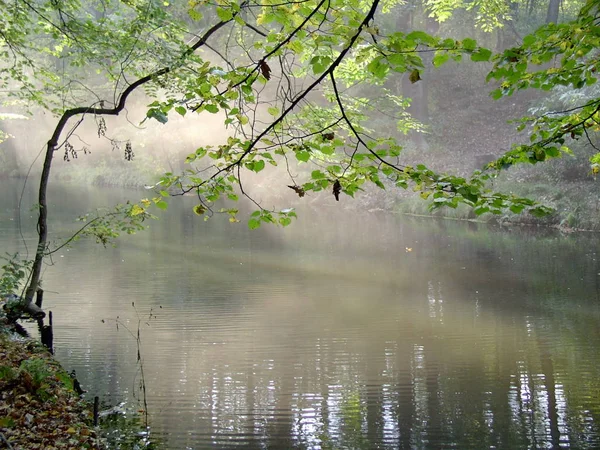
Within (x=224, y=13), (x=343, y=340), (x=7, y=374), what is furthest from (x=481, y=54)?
(x=343, y=340)

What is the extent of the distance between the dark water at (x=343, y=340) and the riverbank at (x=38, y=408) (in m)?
0.67

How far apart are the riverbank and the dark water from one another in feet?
2.20

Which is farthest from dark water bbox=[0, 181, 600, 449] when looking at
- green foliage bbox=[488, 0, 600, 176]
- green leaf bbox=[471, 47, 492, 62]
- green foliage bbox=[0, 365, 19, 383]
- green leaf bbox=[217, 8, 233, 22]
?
green leaf bbox=[217, 8, 233, 22]

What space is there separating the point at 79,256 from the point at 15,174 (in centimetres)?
2972

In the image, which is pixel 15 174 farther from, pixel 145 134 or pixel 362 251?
pixel 362 251

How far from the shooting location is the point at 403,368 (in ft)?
25.1

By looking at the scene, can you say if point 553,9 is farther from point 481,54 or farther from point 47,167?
point 481,54

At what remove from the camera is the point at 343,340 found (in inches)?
345

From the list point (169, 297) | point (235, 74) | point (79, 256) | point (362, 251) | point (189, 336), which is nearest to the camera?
point (235, 74)

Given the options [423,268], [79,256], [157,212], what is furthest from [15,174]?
[423,268]

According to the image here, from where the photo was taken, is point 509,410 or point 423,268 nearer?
point 509,410

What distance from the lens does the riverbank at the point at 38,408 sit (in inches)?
184

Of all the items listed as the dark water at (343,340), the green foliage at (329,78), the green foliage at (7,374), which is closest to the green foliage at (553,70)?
the green foliage at (329,78)

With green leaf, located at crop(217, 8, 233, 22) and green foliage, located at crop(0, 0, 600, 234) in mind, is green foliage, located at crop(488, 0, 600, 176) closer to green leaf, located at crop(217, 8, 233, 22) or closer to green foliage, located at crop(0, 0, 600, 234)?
green foliage, located at crop(0, 0, 600, 234)
